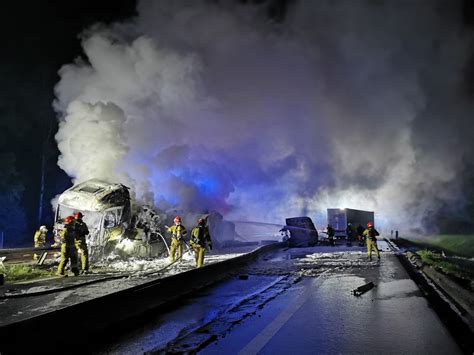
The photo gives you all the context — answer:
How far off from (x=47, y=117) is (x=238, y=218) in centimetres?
3365

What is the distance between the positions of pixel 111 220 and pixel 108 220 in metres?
0.13

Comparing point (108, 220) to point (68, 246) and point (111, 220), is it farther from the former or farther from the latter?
point (68, 246)

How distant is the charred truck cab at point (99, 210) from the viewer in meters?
15.4

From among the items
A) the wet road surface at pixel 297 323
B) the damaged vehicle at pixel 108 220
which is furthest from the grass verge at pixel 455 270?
the damaged vehicle at pixel 108 220

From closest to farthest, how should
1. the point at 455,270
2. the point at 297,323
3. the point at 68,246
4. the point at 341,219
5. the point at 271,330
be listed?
the point at 271,330 < the point at 297,323 < the point at 68,246 < the point at 455,270 < the point at 341,219

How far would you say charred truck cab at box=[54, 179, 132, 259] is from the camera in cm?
1540

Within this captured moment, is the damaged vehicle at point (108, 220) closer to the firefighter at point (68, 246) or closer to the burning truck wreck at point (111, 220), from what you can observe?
the burning truck wreck at point (111, 220)

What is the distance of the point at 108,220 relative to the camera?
52.9 ft

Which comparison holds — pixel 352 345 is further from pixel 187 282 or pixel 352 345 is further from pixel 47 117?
pixel 47 117

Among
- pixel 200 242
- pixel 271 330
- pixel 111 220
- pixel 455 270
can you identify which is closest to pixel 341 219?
pixel 455 270

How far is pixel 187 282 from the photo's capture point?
845 cm

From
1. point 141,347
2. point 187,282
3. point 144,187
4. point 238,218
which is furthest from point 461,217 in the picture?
point 141,347

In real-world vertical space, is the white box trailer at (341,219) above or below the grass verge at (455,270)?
above

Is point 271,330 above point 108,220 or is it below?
below
